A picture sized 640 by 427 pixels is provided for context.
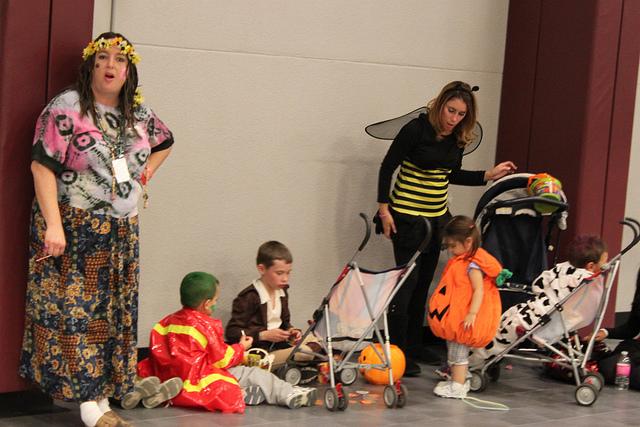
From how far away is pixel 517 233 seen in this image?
6609 mm

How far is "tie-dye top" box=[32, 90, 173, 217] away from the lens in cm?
454

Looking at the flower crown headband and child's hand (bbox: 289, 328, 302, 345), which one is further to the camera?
child's hand (bbox: 289, 328, 302, 345)

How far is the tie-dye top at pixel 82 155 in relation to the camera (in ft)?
14.9

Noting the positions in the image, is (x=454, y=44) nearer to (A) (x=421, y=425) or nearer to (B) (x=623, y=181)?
(B) (x=623, y=181)

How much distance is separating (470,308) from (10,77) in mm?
2680

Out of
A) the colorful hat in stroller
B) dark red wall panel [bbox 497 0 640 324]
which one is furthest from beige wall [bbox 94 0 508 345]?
the colorful hat in stroller

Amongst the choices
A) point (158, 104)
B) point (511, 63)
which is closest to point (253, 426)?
point (158, 104)

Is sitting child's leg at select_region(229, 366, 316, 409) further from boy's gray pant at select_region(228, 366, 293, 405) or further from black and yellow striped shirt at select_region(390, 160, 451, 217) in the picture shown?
black and yellow striped shirt at select_region(390, 160, 451, 217)

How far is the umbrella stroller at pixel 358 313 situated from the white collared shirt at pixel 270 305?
26 centimetres

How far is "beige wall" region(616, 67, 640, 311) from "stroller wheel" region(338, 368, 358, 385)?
9.82 ft

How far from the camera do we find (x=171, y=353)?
17.5ft

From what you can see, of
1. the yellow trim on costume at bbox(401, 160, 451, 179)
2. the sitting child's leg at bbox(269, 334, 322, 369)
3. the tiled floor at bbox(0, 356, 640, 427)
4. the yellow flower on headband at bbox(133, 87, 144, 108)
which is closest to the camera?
the yellow flower on headband at bbox(133, 87, 144, 108)

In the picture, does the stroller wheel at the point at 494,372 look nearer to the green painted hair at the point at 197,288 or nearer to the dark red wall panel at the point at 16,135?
the green painted hair at the point at 197,288

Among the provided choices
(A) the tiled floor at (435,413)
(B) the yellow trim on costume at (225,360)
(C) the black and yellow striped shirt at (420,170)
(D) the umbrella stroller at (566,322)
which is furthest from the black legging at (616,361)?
(B) the yellow trim on costume at (225,360)
